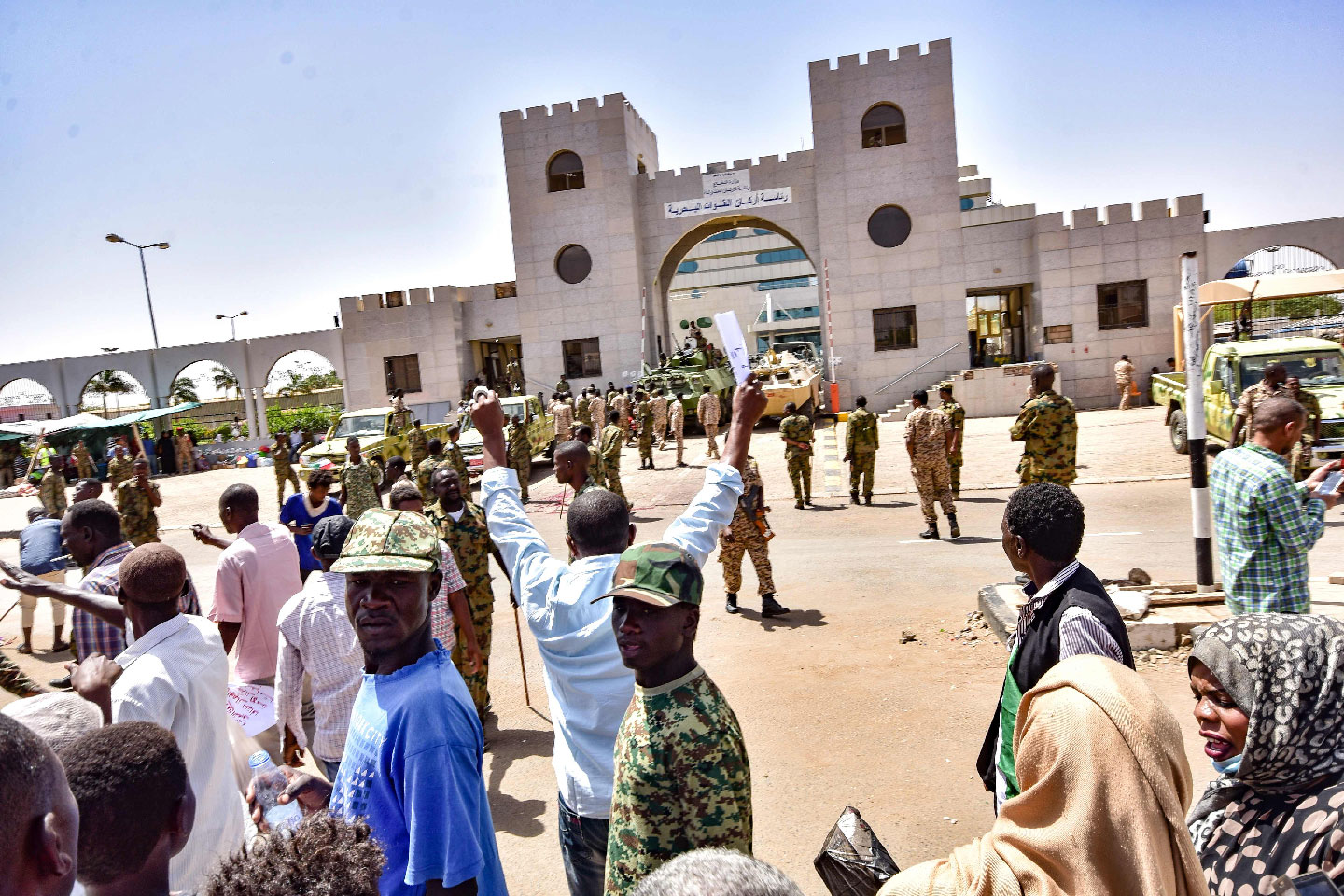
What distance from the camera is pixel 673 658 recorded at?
1924 millimetres

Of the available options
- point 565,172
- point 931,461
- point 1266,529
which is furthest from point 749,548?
point 565,172

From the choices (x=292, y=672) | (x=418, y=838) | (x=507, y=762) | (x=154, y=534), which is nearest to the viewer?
(x=418, y=838)

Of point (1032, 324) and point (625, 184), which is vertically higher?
point (625, 184)

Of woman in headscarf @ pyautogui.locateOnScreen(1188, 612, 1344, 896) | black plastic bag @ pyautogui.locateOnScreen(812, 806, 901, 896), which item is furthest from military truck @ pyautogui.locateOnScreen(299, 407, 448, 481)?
woman in headscarf @ pyautogui.locateOnScreen(1188, 612, 1344, 896)

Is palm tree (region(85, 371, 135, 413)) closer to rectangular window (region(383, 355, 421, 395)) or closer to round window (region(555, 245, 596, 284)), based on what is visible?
rectangular window (region(383, 355, 421, 395))

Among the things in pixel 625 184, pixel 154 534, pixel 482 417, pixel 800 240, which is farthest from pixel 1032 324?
pixel 482 417

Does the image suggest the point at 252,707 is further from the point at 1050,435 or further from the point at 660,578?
the point at 1050,435

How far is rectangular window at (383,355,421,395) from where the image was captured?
96.9 feet

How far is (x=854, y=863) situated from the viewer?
1.67m

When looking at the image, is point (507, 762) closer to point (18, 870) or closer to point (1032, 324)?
point (18, 870)

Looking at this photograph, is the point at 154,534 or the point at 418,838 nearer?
the point at 418,838

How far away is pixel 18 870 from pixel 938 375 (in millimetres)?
26097

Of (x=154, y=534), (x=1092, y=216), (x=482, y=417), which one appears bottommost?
(x=154, y=534)

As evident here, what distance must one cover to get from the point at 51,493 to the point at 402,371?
15.2m
